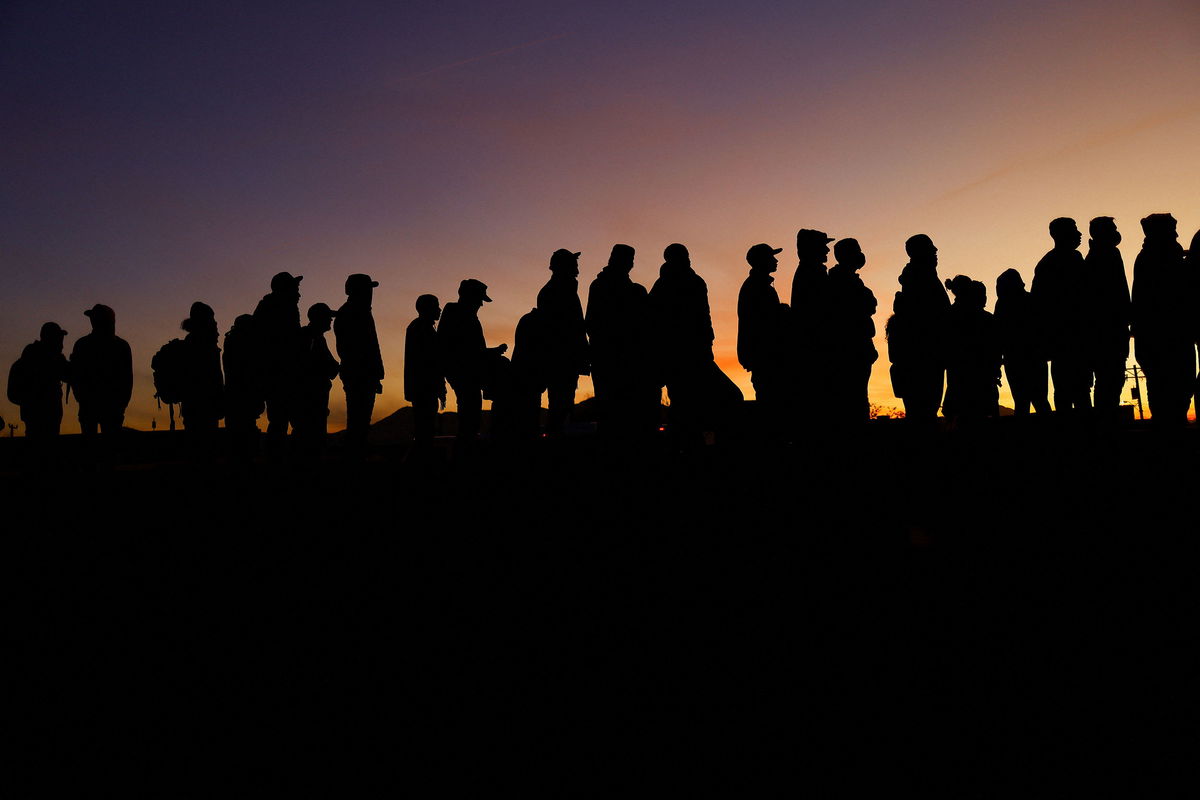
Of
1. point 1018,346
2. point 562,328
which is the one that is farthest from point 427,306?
point 1018,346

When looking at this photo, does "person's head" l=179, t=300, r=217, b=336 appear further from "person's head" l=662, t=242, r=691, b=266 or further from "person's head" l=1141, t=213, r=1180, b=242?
"person's head" l=1141, t=213, r=1180, b=242

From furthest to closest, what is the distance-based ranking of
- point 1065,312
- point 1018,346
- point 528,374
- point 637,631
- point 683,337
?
point 1018,346 < point 528,374 < point 1065,312 < point 683,337 < point 637,631

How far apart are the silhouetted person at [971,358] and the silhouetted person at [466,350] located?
21.2ft

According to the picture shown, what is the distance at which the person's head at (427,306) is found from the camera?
9.48 m

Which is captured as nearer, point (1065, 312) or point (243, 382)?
point (1065, 312)

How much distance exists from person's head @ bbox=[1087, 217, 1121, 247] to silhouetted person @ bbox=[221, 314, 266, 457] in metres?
10.5

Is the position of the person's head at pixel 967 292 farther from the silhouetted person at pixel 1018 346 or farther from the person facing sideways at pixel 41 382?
the person facing sideways at pixel 41 382

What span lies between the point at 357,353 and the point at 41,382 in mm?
5254

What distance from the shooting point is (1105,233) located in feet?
26.0

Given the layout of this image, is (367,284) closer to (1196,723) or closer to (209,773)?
(209,773)

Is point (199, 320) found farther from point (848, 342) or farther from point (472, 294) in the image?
point (848, 342)

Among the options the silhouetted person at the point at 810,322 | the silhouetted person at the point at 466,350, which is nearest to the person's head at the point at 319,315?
the silhouetted person at the point at 466,350

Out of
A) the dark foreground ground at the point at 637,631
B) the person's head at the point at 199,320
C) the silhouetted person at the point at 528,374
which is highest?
the person's head at the point at 199,320

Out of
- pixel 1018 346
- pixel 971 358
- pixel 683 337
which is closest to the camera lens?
pixel 683 337
